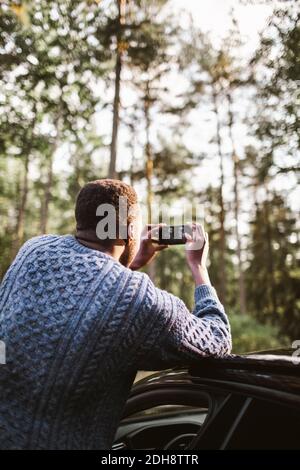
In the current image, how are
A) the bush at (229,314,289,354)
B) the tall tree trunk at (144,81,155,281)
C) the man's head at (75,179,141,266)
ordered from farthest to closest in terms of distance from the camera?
the tall tree trunk at (144,81,155,281)
the bush at (229,314,289,354)
the man's head at (75,179,141,266)

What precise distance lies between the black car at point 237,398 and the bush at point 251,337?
1683 centimetres

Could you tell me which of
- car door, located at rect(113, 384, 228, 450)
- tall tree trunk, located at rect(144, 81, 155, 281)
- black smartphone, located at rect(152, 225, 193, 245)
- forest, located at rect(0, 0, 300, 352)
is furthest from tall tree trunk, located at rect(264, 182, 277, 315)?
black smartphone, located at rect(152, 225, 193, 245)

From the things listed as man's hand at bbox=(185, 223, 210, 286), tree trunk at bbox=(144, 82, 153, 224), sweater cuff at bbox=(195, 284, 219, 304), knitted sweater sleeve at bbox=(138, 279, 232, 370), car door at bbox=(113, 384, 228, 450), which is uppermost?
tree trunk at bbox=(144, 82, 153, 224)

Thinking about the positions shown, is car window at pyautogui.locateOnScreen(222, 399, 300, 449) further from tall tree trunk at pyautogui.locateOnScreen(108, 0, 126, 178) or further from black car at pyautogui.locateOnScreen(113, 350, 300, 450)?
tall tree trunk at pyautogui.locateOnScreen(108, 0, 126, 178)

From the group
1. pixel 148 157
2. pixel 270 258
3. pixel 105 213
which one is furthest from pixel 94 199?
pixel 270 258

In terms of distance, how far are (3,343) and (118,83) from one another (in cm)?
1591

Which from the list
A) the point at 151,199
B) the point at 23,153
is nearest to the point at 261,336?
the point at 151,199

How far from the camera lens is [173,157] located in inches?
923

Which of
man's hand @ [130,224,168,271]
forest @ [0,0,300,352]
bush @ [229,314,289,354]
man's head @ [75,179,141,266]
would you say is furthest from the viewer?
bush @ [229,314,289,354]

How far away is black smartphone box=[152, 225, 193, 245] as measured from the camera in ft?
7.91

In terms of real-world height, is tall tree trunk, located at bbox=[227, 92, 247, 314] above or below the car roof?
above

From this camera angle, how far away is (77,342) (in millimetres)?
1705

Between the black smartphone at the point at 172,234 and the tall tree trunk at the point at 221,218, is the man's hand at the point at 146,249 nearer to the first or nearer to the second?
the black smartphone at the point at 172,234
